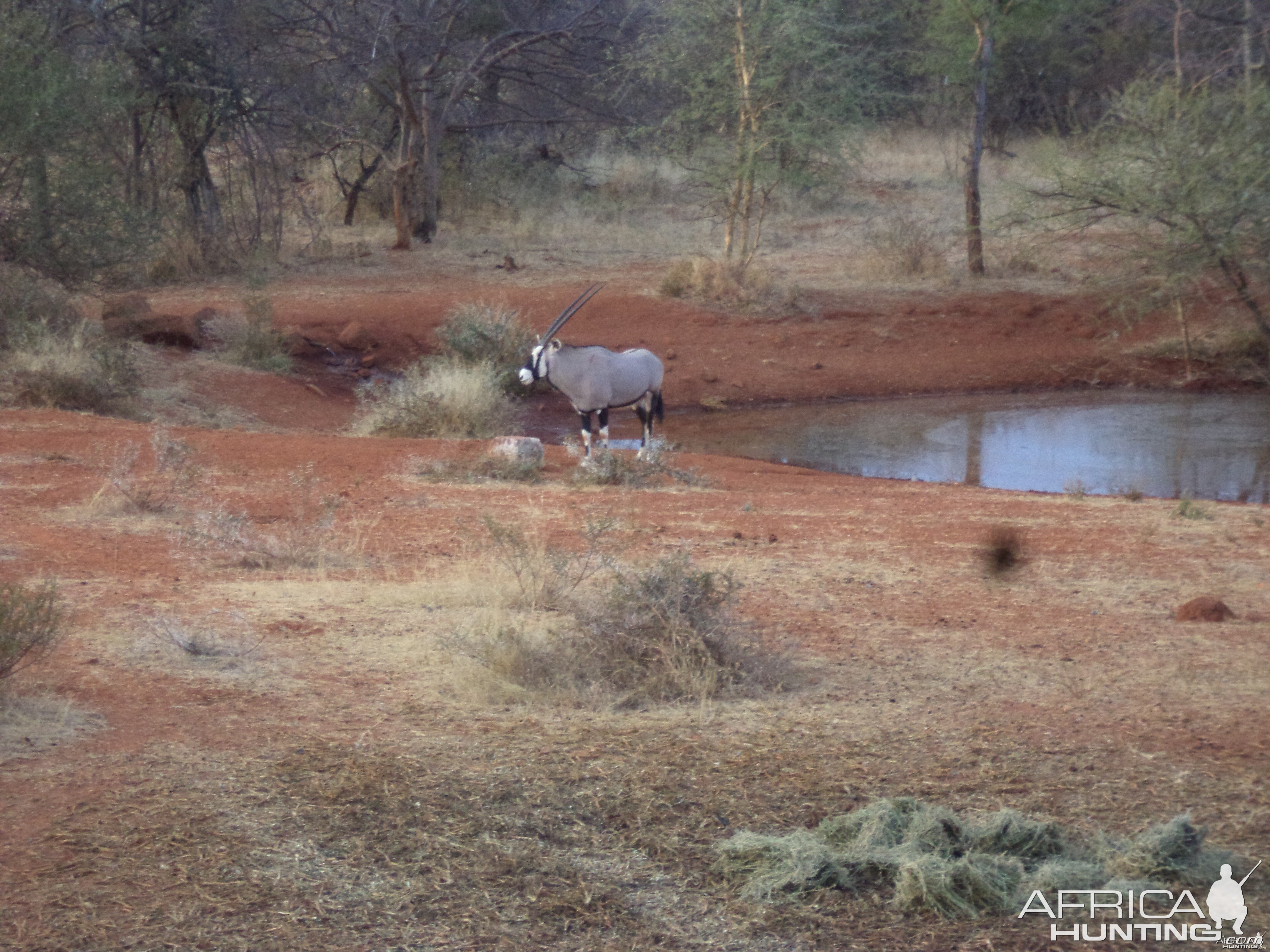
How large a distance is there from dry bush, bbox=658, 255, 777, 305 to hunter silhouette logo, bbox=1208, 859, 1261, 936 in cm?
1755

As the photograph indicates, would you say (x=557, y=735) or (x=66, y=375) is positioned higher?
(x=66, y=375)

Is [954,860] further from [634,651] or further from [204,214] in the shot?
[204,214]

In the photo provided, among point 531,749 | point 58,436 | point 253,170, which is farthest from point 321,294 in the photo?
point 531,749

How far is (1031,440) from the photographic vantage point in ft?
49.8

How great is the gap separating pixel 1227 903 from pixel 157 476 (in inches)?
312

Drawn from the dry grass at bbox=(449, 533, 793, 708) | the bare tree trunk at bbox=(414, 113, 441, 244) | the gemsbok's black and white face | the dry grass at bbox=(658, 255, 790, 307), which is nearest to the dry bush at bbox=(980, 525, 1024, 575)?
the dry grass at bbox=(449, 533, 793, 708)

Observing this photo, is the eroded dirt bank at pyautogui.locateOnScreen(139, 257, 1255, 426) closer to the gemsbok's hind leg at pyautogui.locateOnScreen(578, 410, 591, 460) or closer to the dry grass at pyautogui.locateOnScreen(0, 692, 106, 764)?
the gemsbok's hind leg at pyautogui.locateOnScreen(578, 410, 591, 460)

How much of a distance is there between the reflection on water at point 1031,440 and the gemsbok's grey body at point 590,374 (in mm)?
3168

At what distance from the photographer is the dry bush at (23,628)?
4.65 meters

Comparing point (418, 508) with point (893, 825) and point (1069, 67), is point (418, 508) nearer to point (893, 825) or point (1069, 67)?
point (893, 825)

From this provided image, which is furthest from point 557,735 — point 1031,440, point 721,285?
point 721,285

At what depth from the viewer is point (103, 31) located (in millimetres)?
19344

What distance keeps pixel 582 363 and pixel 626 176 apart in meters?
19.1

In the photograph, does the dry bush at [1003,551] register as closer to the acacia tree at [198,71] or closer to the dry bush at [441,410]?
the dry bush at [441,410]
